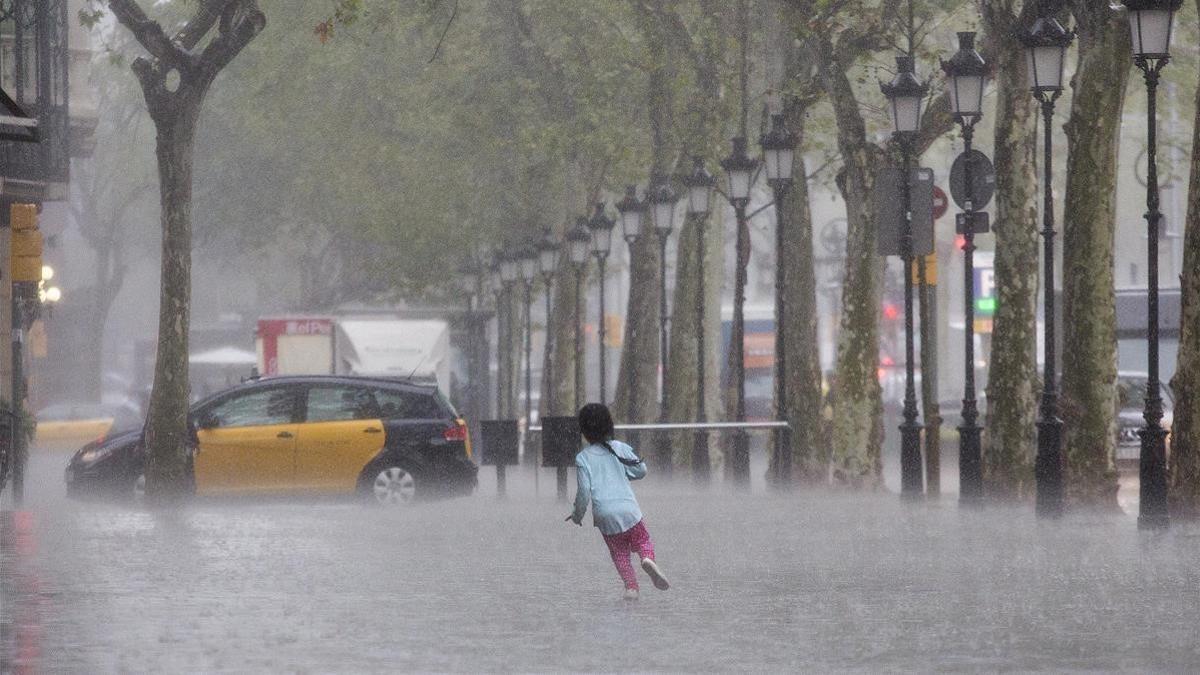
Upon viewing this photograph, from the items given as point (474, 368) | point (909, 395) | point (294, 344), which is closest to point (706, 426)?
point (909, 395)

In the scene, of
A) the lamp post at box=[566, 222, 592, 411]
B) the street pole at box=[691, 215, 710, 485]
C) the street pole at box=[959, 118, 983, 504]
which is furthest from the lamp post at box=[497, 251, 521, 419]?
the street pole at box=[959, 118, 983, 504]

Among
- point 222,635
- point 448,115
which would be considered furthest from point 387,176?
point 222,635

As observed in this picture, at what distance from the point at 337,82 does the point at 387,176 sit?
15.0ft

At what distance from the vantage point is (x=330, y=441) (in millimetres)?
29344

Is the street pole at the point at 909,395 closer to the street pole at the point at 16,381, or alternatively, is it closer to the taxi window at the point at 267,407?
the taxi window at the point at 267,407

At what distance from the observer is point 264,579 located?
57.8 feet

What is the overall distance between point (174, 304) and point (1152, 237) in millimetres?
12773

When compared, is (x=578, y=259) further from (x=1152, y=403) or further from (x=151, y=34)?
(x=1152, y=403)

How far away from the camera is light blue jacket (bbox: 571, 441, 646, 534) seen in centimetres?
1579

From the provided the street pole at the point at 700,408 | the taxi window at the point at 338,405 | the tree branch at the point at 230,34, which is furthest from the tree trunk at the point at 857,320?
the tree branch at the point at 230,34

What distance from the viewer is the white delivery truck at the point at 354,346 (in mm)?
52938

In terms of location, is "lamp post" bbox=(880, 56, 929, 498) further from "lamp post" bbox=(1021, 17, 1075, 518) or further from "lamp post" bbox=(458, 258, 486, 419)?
"lamp post" bbox=(458, 258, 486, 419)

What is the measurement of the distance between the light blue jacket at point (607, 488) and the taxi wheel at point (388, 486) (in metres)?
13.7

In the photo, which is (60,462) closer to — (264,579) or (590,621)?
(264,579)
